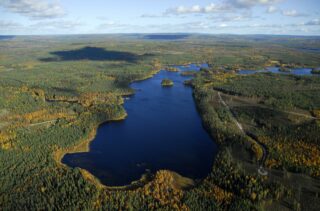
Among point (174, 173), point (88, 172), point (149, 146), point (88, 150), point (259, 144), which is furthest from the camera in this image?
point (149, 146)

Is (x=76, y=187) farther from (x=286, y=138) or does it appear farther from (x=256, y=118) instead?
(x=256, y=118)

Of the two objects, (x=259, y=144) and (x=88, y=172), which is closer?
(x=88, y=172)

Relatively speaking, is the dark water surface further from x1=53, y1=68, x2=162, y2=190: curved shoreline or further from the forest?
the forest

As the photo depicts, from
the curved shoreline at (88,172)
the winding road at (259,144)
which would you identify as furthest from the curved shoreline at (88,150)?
the winding road at (259,144)

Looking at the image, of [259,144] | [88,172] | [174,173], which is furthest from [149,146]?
[259,144]

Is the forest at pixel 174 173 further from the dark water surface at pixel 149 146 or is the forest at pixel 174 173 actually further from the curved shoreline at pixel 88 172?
the dark water surface at pixel 149 146

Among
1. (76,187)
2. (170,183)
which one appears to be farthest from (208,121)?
(76,187)

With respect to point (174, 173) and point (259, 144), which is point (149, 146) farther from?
point (259, 144)

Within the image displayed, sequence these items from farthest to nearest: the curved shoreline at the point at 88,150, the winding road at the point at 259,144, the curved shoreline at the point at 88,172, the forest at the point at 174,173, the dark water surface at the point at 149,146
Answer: the dark water surface at the point at 149,146, the winding road at the point at 259,144, the curved shoreline at the point at 88,150, the curved shoreline at the point at 88,172, the forest at the point at 174,173
